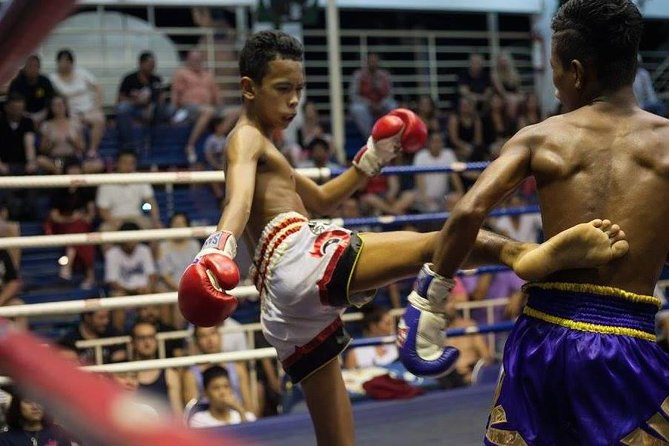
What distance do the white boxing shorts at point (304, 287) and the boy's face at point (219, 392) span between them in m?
1.58

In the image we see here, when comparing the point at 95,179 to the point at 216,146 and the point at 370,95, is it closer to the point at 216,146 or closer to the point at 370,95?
the point at 216,146

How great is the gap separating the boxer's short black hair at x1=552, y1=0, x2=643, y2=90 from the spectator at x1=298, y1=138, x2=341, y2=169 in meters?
4.52

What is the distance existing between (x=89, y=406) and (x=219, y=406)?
144 inches

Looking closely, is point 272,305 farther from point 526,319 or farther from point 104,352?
point 104,352

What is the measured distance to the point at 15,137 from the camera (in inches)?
259

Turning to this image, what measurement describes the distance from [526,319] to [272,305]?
34.3 inches

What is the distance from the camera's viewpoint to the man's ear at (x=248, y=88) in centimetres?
294

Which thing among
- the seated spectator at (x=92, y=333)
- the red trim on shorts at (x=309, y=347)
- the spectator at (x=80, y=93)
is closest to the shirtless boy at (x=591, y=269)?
the red trim on shorts at (x=309, y=347)

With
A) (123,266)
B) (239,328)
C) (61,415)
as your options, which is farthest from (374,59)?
(61,415)

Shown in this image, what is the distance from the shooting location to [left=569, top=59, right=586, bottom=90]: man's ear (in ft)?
6.87

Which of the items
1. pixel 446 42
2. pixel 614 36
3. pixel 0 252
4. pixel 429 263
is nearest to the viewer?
pixel 614 36

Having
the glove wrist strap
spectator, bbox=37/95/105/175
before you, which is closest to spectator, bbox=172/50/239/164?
spectator, bbox=37/95/105/175

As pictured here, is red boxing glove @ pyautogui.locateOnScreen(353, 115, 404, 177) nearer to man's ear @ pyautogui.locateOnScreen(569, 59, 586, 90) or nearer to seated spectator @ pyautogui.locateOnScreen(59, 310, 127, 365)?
man's ear @ pyautogui.locateOnScreen(569, 59, 586, 90)

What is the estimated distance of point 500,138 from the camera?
354 inches
